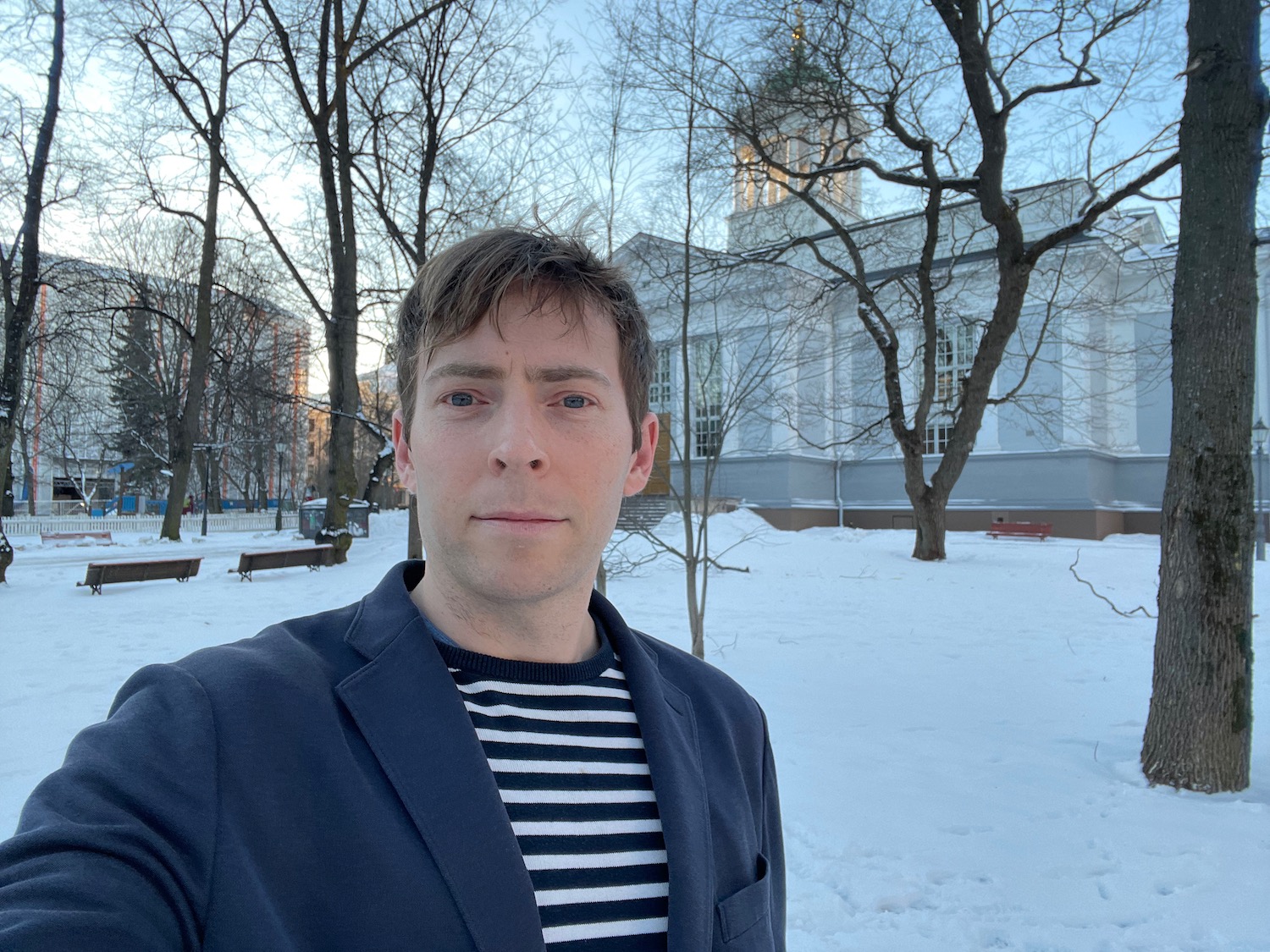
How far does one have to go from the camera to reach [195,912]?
98 cm

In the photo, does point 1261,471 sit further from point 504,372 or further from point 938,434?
point 504,372

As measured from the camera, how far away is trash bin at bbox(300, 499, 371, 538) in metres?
22.1

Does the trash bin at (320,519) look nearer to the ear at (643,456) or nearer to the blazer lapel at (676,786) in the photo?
the ear at (643,456)

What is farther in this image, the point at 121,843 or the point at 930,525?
the point at 930,525

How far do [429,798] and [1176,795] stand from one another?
5157 mm

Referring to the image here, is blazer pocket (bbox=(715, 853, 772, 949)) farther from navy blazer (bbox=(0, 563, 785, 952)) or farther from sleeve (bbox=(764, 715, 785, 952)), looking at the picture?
sleeve (bbox=(764, 715, 785, 952))

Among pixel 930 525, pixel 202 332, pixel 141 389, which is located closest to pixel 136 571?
pixel 202 332

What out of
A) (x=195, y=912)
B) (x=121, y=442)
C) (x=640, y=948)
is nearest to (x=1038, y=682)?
A: (x=640, y=948)

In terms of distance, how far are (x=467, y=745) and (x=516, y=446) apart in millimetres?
522

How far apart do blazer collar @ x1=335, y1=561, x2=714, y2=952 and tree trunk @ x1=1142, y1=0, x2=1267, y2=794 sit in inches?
180

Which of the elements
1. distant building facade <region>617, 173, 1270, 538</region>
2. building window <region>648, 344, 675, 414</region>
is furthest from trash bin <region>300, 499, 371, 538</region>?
building window <region>648, 344, 675, 414</region>

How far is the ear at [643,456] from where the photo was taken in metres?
1.92

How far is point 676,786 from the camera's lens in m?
1.38

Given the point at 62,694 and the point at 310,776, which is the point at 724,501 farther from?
the point at 310,776
